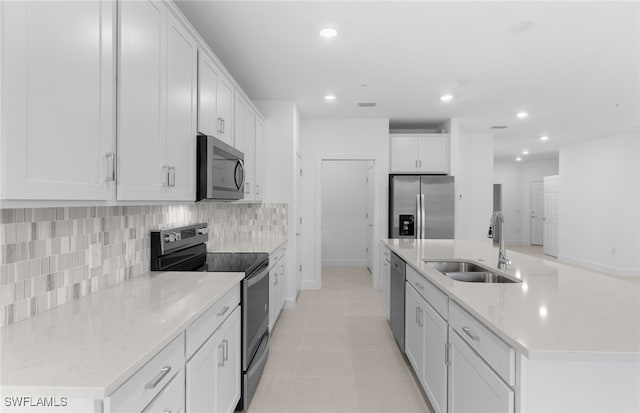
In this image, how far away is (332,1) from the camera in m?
2.27

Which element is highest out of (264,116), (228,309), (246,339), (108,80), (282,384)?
→ (264,116)

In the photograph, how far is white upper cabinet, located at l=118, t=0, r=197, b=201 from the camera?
144 cm

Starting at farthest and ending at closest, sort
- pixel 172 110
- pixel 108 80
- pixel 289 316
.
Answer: pixel 289 316, pixel 172 110, pixel 108 80

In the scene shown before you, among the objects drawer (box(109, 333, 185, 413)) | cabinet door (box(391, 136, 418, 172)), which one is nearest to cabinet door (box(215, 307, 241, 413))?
drawer (box(109, 333, 185, 413))

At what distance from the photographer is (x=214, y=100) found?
98.6 inches

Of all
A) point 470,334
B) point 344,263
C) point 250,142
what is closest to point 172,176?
point 470,334

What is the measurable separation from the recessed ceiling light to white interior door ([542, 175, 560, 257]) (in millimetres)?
8448

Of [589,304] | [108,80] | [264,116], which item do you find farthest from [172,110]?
[264,116]

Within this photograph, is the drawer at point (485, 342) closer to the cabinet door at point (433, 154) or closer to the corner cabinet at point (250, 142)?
the corner cabinet at point (250, 142)

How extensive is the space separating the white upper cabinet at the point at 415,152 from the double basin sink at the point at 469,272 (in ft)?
9.80

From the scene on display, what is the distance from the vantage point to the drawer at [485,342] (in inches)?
47.3

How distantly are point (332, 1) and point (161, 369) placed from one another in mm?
2257

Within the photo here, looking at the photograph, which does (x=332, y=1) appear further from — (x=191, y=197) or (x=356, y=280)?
(x=356, y=280)

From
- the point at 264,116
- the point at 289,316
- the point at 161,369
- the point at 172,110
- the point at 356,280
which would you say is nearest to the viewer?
the point at 161,369
